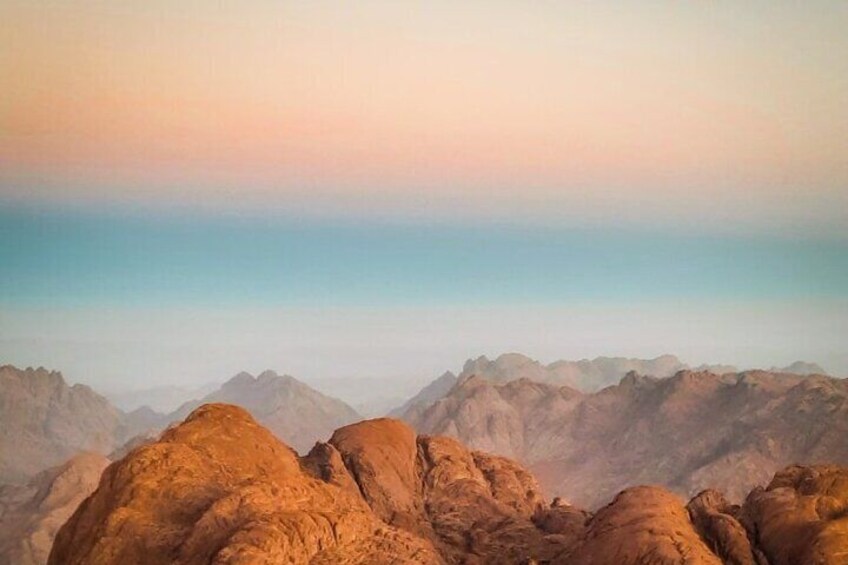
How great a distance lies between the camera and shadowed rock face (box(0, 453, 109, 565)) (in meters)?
47.9

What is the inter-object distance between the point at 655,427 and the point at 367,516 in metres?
54.8

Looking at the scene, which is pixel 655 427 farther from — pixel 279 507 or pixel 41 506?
pixel 279 507

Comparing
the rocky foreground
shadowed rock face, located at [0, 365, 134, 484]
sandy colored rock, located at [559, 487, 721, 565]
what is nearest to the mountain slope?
shadowed rock face, located at [0, 365, 134, 484]

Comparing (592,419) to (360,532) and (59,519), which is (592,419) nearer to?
(59,519)

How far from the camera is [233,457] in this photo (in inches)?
693

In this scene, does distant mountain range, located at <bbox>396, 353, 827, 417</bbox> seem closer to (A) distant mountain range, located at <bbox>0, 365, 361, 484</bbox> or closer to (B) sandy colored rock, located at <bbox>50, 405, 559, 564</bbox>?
(A) distant mountain range, located at <bbox>0, 365, 361, 484</bbox>

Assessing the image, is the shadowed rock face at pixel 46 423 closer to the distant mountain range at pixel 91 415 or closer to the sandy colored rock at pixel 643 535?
the distant mountain range at pixel 91 415

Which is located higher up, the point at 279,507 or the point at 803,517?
the point at 279,507

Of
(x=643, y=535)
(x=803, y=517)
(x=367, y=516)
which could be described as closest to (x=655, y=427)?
(x=803, y=517)

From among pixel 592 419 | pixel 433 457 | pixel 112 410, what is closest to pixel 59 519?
pixel 112 410

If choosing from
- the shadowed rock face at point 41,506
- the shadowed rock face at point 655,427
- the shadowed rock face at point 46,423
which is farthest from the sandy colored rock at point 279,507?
the shadowed rock face at point 46,423

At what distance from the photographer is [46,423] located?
72.1 meters

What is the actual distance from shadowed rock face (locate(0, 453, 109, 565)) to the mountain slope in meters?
18.4

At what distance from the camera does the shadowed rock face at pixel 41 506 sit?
47.9m
